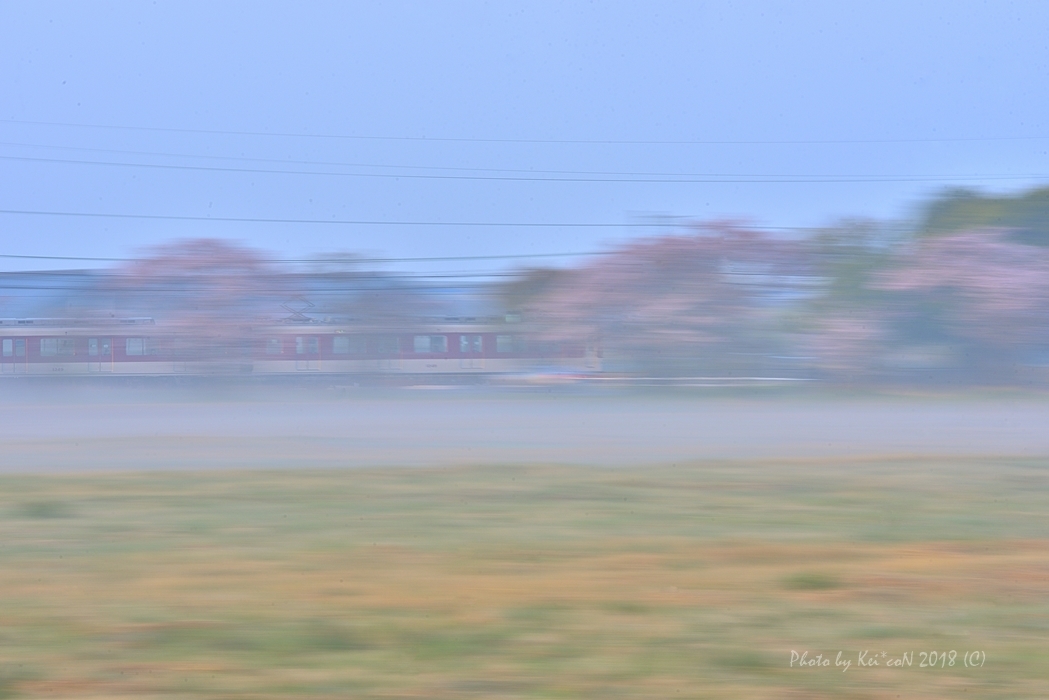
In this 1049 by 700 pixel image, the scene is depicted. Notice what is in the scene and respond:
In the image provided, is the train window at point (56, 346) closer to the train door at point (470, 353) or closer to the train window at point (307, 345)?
the train window at point (307, 345)

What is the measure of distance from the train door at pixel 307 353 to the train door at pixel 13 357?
300 centimetres

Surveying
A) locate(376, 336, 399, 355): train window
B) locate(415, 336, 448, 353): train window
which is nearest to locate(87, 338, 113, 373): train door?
locate(376, 336, 399, 355): train window

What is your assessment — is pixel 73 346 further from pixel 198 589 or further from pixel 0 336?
pixel 198 589

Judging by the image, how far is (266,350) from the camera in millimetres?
13227

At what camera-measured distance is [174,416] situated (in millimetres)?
12133

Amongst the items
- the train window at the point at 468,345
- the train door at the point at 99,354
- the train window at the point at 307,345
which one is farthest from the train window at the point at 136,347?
the train window at the point at 468,345

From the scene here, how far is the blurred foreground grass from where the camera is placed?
3.83 metres

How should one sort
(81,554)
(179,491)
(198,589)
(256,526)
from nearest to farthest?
(198,589)
(81,554)
(256,526)
(179,491)

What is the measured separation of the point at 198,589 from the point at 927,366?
Answer: 11478 mm

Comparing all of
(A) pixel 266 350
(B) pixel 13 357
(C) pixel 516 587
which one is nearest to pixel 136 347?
(B) pixel 13 357

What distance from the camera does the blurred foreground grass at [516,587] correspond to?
12.6 feet

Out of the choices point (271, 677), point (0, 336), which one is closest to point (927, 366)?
point (0, 336)

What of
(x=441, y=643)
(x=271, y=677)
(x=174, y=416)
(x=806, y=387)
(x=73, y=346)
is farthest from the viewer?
(x=806, y=387)

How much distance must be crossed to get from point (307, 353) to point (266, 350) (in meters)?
0.47
